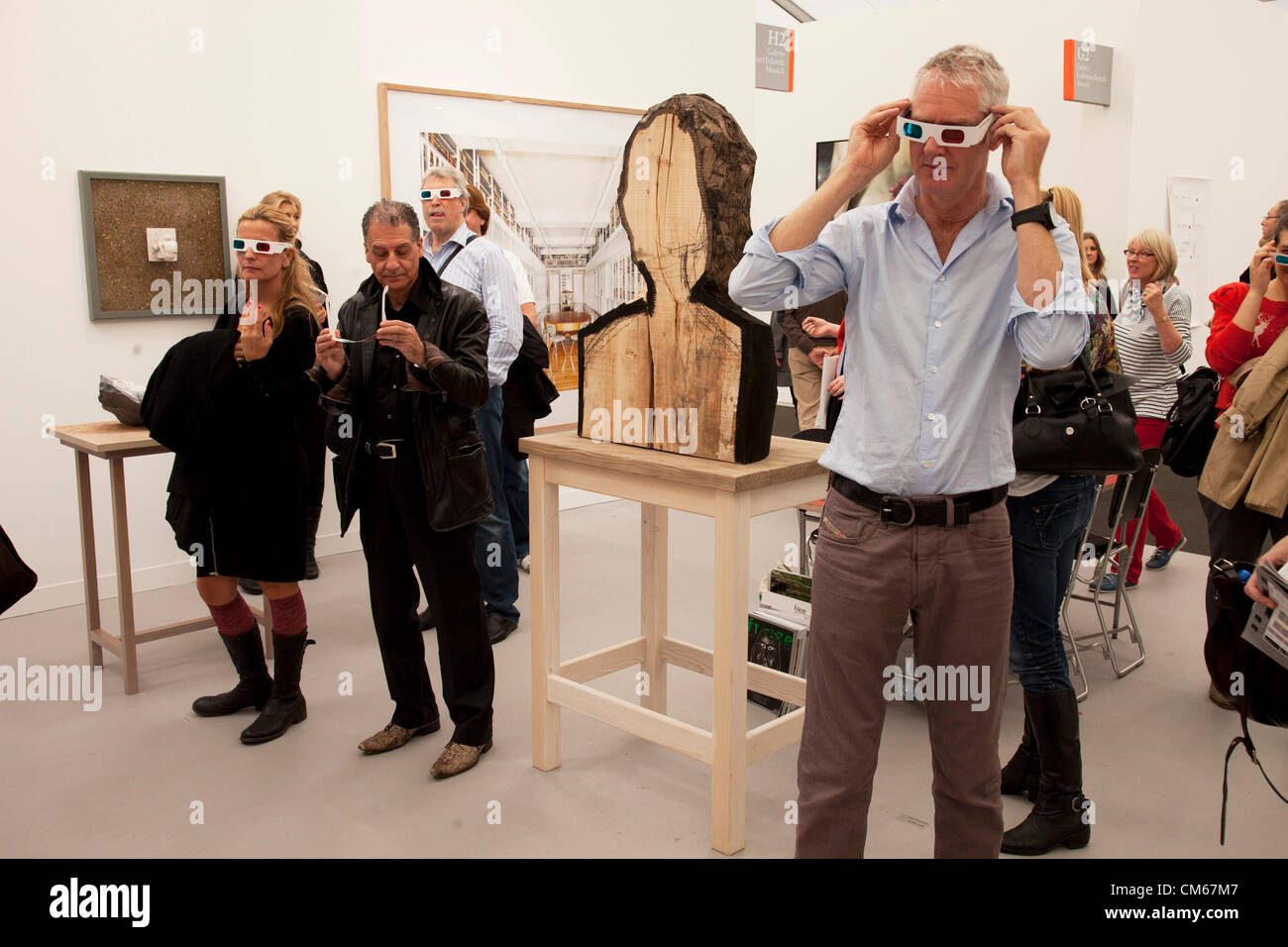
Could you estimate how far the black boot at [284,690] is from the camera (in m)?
3.41

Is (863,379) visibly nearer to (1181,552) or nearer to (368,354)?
(368,354)

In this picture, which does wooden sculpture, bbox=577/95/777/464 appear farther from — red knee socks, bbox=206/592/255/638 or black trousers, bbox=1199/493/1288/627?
black trousers, bbox=1199/493/1288/627

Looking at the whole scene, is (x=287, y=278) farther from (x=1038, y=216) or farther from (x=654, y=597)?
(x=1038, y=216)

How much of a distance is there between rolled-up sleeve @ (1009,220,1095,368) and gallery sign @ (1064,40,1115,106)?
6590 mm

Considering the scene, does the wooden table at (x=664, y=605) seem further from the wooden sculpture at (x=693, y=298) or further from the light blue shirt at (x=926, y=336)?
the light blue shirt at (x=926, y=336)

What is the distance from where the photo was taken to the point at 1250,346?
3.54 metres

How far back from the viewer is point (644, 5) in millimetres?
6742

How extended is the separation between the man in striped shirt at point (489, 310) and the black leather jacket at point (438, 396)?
0.93 m

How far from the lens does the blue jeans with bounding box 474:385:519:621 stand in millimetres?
4336

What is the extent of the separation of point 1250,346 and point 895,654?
7.69ft

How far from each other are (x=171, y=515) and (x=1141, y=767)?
10.2 feet

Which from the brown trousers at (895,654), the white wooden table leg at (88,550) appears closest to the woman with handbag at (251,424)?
the white wooden table leg at (88,550)

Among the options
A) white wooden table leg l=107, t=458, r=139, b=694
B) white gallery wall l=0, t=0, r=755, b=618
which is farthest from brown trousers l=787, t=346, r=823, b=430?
white wooden table leg l=107, t=458, r=139, b=694

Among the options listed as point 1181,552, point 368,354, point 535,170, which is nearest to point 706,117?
point 368,354
